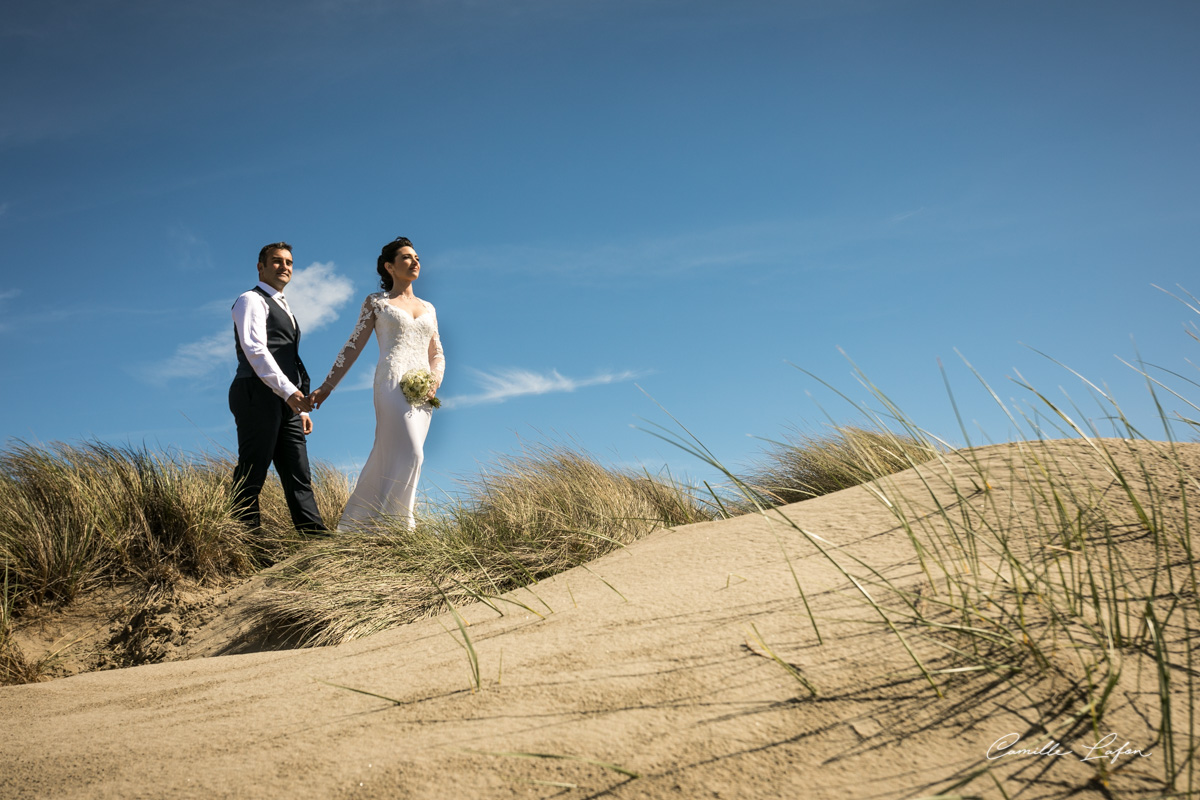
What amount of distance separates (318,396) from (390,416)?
2.05 ft

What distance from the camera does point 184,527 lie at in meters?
5.67

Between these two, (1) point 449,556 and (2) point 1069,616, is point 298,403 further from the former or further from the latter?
(2) point 1069,616

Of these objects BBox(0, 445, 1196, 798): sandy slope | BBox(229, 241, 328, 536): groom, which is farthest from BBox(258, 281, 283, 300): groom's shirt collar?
BBox(0, 445, 1196, 798): sandy slope

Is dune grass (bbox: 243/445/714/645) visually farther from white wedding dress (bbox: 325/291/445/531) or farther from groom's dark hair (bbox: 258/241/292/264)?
groom's dark hair (bbox: 258/241/292/264)

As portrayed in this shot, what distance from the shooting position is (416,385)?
605 centimetres

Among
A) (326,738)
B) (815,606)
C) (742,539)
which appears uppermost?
(742,539)

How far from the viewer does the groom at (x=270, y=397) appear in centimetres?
570

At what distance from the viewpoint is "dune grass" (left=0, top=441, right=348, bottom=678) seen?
17.1 feet

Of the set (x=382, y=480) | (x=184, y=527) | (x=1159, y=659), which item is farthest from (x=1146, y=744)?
(x=184, y=527)

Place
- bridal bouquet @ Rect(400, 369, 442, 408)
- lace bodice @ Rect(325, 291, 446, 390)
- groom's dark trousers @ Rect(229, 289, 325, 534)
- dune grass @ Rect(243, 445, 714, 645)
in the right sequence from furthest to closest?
lace bodice @ Rect(325, 291, 446, 390) → bridal bouquet @ Rect(400, 369, 442, 408) → groom's dark trousers @ Rect(229, 289, 325, 534) → dune grass @ Rect(243, 445, 714, 645)

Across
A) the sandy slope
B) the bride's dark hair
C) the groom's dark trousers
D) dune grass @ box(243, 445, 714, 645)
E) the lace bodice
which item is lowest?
the sandy slope

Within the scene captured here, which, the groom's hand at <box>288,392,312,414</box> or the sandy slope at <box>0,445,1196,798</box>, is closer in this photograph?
the sandy slope at <box>0,445,1196,798</box>

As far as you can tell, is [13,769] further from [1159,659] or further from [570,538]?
[570,538]

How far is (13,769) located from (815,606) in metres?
2.24
